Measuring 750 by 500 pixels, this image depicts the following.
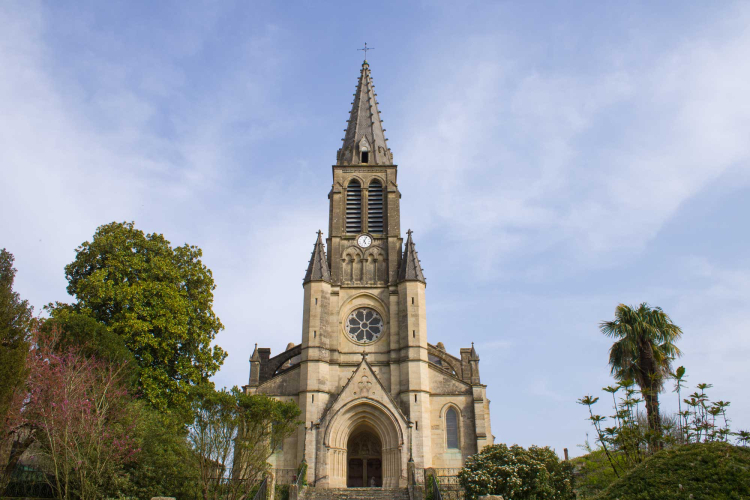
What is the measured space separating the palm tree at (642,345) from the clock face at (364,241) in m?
15.8

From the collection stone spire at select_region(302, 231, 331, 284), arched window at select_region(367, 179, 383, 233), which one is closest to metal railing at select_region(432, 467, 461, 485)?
stone spire at select_region(302, 231, 331, 284)

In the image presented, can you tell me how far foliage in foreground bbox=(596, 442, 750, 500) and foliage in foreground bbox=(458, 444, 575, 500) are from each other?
32.6ft

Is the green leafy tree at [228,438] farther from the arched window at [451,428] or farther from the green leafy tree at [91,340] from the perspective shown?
the arched window at [451,428]

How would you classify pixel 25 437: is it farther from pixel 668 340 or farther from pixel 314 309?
pixel 668 340

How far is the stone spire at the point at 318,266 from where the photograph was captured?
32.6 metres

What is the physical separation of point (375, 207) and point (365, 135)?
6.44 meters

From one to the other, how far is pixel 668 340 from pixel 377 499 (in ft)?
44.4

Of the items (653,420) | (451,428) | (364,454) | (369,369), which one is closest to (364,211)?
(369,369)

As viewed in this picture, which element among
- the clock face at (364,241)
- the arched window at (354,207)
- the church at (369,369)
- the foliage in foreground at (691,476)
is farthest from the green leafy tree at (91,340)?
the foliage in foreground at (691,476)

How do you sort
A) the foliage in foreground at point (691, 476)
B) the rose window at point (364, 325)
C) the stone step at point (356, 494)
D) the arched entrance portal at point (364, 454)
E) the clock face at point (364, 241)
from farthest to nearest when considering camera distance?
the clock face at point (364, 241)
the rose window at point (364, 325)
the arched entrance portal at point (364, 454)
the stone step at point (356, 494)
the foliage in foreground at point (691, 476)

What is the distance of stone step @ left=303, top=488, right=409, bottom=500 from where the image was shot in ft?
81.3

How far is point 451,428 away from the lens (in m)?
29.8

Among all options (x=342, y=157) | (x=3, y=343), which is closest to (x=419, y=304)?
(x=342, y=157)

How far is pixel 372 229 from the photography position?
117 feet
